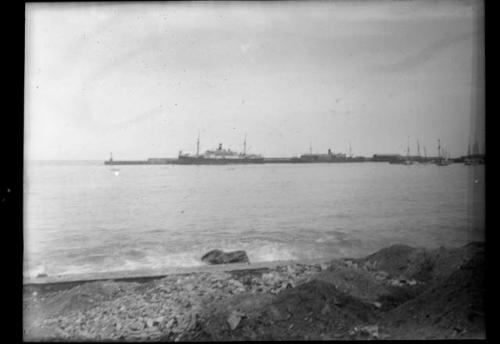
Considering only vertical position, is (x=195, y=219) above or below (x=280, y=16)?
below

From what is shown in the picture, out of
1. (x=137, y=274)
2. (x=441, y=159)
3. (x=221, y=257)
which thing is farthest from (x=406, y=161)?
(x=137, y=274)

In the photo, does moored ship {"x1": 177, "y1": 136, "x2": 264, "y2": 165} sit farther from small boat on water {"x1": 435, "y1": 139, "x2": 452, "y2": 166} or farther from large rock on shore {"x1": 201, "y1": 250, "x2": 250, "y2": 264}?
small boat on water {"x1": 435, "y1": 139, "x2": 452, "y2": 166}

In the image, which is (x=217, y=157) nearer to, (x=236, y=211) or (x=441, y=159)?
(x=236, y=211)

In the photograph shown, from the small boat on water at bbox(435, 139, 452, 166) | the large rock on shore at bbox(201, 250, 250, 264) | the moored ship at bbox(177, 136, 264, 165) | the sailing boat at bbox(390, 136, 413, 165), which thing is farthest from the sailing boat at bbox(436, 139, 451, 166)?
the large rock on shore at bbox(201, 250, 250, 264)

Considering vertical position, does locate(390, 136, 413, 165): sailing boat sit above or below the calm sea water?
above

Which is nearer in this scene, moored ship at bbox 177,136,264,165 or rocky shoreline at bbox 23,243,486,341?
rocky shoreline at bbox 23,243,486,341

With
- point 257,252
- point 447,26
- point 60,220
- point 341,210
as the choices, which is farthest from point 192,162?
point 447,26
